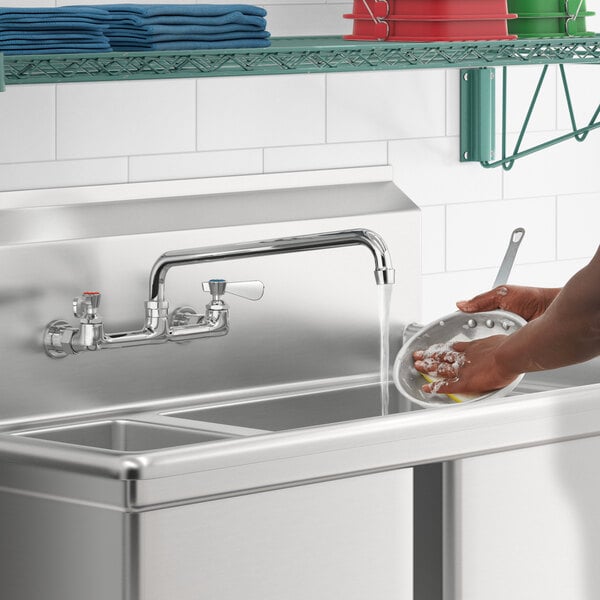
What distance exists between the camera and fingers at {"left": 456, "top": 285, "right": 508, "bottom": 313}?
2148mm

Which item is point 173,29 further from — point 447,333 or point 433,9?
point 447,333

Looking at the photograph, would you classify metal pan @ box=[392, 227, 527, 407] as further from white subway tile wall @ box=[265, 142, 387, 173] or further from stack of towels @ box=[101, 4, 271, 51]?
stack of towels @ box=[101, 4, 271, 51]

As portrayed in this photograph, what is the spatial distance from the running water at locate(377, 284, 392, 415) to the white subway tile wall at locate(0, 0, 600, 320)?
0.25 m

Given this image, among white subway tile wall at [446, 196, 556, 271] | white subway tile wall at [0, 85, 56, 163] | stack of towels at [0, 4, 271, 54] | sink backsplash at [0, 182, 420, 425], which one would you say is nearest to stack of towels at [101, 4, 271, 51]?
stack of towels at [0, 4, 271, 54]

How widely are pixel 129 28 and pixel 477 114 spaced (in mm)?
762

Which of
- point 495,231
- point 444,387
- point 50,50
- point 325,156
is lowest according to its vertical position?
point 444,387

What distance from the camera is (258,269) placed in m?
2.22

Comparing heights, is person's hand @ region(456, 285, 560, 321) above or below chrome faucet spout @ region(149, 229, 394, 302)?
below

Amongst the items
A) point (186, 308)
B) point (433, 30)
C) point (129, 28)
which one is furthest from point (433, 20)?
point (186, 308)

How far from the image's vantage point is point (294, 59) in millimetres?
1934

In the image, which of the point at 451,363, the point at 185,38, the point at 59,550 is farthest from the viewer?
the point at 451,363

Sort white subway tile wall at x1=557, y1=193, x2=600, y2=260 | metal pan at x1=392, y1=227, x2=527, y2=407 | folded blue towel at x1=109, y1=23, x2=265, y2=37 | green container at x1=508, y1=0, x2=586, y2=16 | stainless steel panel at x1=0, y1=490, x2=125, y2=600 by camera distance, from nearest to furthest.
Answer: stainless steel panel at x1=0, y1=490, x2=125, y2=600 → folded blue towel at x1=109, y1=23, x2=265, y2=37 → metal pan at x1=392, y1=227, x2=527, y2=407 → green container at x1=508, y1=0, x2=586, y2=16 → white subway tile wall at x1=557, y1=193, x2=600, y2=260

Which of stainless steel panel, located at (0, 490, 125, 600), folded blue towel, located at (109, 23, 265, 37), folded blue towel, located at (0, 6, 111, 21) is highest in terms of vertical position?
folded blue towel, located at (0, 6, 111, 21)

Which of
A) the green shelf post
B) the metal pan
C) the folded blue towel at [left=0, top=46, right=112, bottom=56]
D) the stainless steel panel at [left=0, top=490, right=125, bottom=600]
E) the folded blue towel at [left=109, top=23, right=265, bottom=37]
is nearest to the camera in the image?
the stainless steel panel at [left=0, top=490, right=125, bottom=600]
